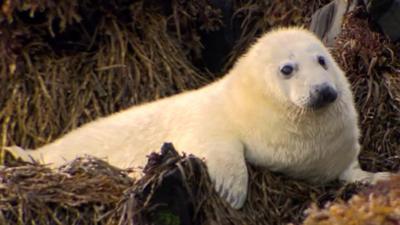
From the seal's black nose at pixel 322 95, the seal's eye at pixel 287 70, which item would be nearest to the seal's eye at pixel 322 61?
the seal's eye at pixel 287 70

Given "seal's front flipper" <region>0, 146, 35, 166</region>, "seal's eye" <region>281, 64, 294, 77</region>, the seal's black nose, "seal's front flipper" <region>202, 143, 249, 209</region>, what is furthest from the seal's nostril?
"seal's front flipper" <region>0, 146, 35, 166</region>

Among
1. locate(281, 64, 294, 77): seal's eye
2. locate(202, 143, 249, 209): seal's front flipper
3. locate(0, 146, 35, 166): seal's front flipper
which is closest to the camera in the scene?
locate(202, 143, 249, 209): seal's front flipper

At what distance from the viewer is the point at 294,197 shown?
356 inches

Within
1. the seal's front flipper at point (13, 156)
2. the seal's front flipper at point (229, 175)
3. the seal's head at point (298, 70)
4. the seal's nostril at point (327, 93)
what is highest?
the seal's head at point (298, 70)

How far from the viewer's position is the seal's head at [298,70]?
29.3ft

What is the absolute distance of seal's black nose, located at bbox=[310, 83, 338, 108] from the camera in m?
8.88

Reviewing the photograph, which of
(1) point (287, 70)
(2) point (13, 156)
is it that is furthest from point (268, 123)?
(2) point (13, 156)

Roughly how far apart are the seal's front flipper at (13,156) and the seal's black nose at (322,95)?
1.89m

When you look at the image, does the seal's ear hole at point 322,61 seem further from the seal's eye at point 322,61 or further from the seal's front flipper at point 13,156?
the seal's front flipper at point 13,156

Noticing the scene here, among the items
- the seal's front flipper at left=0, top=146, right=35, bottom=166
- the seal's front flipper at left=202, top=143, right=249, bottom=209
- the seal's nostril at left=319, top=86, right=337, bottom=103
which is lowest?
the seal's front flipper at left=202, top=143, right=249, bottom=209

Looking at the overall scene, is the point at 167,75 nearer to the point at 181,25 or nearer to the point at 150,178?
the point at 181,25

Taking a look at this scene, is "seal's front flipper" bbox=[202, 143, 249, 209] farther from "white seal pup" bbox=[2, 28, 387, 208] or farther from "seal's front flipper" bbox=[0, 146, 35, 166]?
"seal's front flipper" bbox=[0, 146, 35, 166]

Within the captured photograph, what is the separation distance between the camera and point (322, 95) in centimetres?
888

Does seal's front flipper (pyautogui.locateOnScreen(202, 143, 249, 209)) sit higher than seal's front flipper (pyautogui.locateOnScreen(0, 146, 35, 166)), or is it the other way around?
seal's front flipper (pyautogui.locateOnScreen(0, 146, 35, 166))
